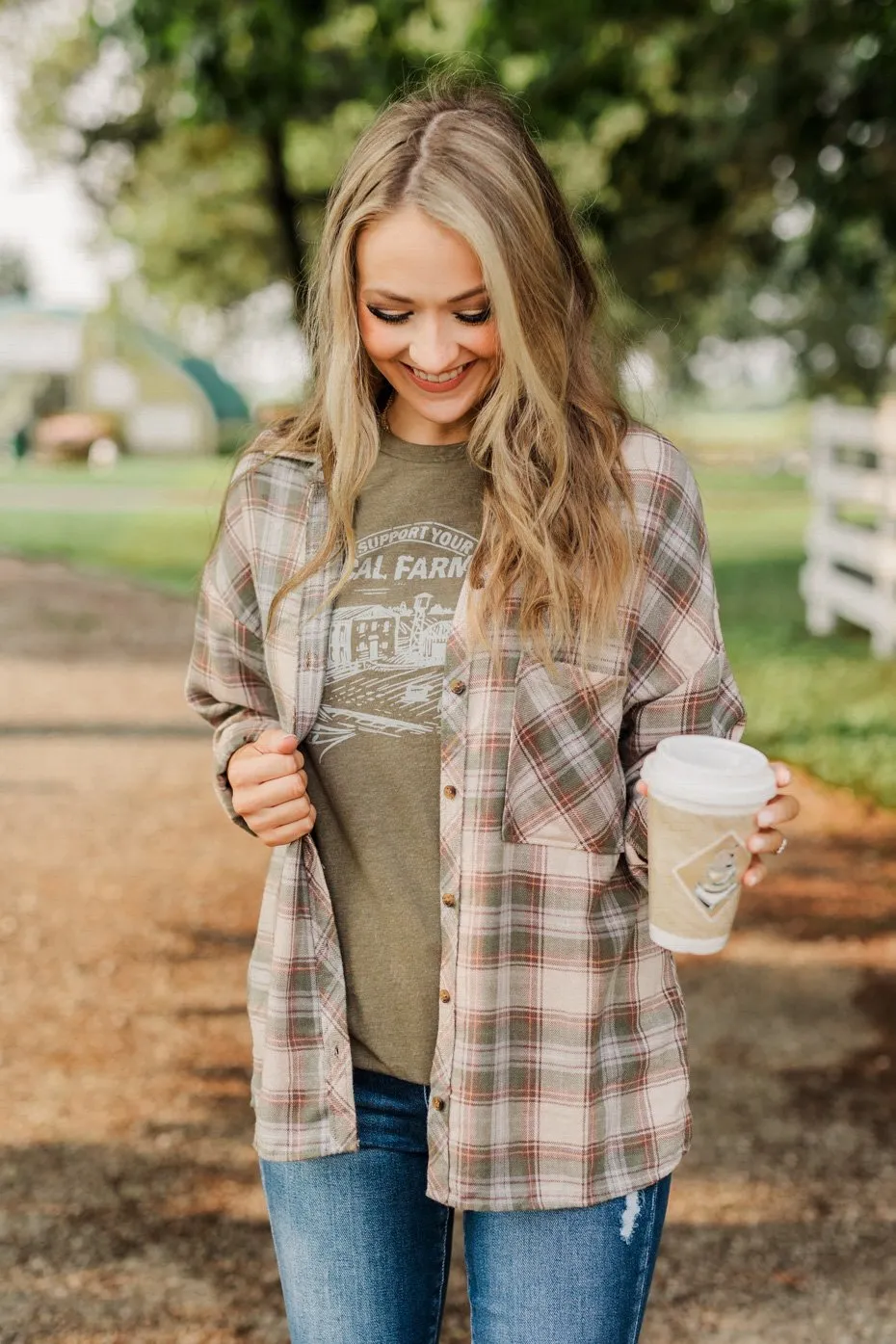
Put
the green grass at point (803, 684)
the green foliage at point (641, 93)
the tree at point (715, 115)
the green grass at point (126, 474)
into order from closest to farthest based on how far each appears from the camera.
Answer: the green foliage at point (641, 93)
the tree at point (715, 115)
the green grass at point (803, 684)
the green grass at point (126, 474)

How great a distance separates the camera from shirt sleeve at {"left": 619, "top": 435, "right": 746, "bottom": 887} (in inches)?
77.8

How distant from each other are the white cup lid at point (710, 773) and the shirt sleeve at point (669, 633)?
0.20m

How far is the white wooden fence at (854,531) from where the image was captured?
A: 407 inches

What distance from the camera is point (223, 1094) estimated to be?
4.34 m

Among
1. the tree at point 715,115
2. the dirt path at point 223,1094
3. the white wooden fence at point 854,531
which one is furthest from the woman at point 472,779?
the white wooden fence at point 854,531

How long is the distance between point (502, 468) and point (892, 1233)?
101 inches

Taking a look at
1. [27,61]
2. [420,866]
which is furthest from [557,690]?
[27,61]

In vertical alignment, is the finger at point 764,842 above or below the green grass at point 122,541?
above

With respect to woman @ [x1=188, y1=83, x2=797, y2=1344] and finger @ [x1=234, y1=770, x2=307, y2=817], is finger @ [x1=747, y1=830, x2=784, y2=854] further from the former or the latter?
finger @ [x1=234, y1=770, x2=307, y2=817]

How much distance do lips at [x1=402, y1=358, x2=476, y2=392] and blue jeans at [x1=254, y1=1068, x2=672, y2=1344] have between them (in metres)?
0.96

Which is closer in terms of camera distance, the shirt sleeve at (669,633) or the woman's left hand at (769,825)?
the woman's left hand at (769,825)

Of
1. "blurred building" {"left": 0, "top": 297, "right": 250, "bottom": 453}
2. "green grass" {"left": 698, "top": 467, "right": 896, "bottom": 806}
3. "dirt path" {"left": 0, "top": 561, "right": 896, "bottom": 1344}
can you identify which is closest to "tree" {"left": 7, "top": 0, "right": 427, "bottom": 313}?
"dirt path" {"left": 0, "top": 561, "right": 896, "bottom": 1344}

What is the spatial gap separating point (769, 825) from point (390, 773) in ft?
1.75

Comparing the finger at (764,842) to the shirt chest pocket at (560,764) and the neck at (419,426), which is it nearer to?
the shirt chest pocket at (560,764)
